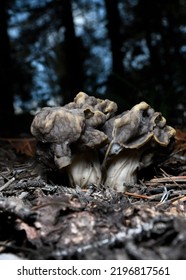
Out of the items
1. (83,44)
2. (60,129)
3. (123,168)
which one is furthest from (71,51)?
(60,129)

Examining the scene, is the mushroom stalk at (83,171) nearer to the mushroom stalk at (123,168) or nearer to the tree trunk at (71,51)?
the mushroom stalk at (123,168)

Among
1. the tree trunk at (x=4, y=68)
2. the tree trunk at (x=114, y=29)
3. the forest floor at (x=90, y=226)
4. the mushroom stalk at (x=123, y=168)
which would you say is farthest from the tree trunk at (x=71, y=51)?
the forest floor at (x=90, y=226)

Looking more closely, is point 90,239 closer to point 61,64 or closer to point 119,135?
point 119,135

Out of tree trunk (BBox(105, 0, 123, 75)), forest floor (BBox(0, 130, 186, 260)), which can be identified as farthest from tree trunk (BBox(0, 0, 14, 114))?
forest floor (BBox(0, 130, 186, 260))

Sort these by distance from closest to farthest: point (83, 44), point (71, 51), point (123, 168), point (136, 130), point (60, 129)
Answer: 1. point (60, 129)
2. point (136, 130)
3. point (123, 168)
4. point (71, 51)
5. point (83, 44)

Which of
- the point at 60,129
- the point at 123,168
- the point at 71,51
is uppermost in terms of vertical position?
the point at 71,51

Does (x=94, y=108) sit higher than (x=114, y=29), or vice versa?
(x=114, y=29)

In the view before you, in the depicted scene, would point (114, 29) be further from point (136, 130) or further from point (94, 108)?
point (136, 130)
